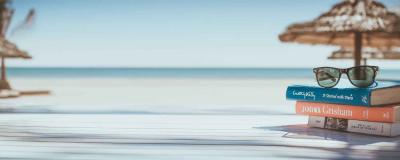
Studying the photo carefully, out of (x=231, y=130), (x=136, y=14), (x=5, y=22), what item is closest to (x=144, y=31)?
(x=136, y=14)

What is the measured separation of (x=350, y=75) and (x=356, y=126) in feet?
0.63

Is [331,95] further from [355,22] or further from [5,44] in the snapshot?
[5,44]

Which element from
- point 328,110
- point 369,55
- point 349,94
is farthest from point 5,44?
point 369,55

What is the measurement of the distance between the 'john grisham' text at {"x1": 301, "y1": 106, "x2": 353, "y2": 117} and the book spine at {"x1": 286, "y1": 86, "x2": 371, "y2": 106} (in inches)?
1.3

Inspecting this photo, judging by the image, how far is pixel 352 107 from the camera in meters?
1.91

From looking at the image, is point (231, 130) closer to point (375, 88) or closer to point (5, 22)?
point (375, 88)

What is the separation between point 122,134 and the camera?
201cm

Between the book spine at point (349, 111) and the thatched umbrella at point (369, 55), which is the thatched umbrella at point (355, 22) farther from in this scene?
the thatched umbrella at point (369, 55)

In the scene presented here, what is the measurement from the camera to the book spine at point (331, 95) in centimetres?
186

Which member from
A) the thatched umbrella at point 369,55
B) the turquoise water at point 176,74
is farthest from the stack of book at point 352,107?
the turquoise water at point 176,74

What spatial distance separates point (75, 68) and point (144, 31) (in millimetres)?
5203

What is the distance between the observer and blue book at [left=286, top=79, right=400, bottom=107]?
1.85m

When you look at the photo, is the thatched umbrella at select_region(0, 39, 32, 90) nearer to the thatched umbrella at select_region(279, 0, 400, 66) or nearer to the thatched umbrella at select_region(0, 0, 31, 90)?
the thatched umbrella at select_region(0, 0, 31, 90)

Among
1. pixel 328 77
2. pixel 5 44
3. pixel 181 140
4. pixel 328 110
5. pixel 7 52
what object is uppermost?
pixel 5 44
